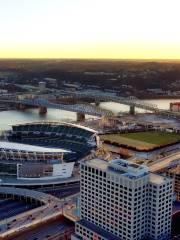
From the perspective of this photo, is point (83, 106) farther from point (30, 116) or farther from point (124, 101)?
point (30, 116)

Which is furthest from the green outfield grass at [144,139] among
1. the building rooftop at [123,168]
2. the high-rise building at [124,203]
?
the high-rise building at [124,203]

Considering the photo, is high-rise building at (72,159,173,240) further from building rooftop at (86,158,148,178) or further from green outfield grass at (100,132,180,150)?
green outfield grass at (100,132,180,150)

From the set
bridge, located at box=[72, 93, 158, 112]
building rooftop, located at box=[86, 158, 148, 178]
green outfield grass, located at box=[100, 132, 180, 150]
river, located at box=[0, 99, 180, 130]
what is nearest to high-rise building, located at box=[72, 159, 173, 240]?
building rooftop, located at box=[86, 158, 148, 178]

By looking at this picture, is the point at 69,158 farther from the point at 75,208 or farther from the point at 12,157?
the point at 75,208

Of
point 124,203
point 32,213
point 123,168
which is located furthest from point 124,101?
point 124,203

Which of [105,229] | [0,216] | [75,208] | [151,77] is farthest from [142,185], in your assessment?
[151,77]

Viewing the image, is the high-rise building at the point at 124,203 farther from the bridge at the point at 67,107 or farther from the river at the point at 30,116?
the bridge at the point at 67,107

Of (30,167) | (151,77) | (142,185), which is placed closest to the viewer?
(142,185)
